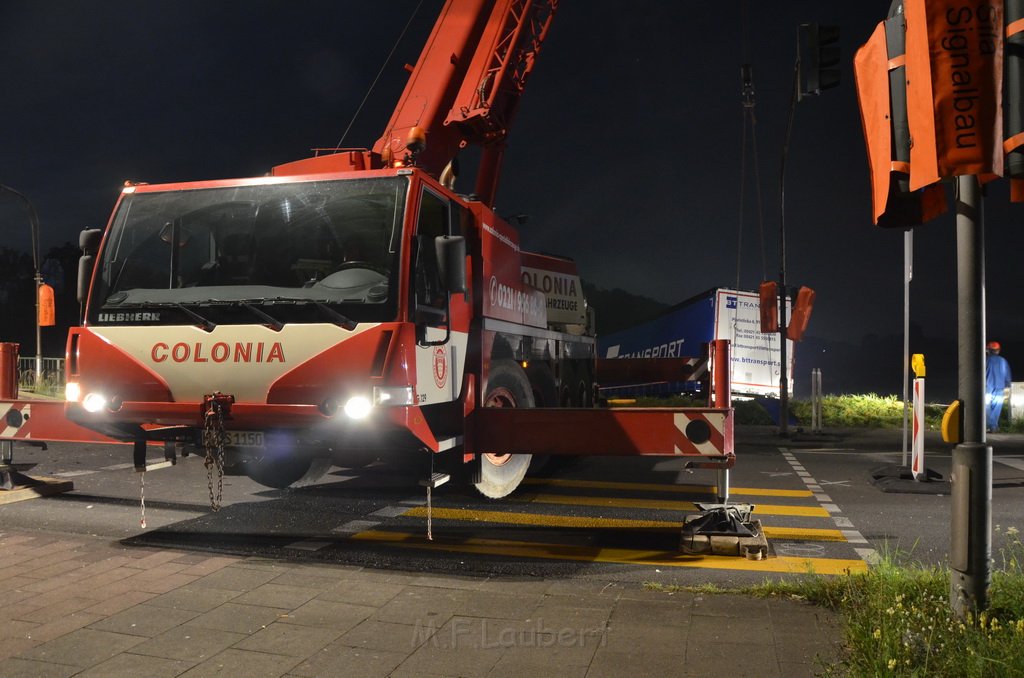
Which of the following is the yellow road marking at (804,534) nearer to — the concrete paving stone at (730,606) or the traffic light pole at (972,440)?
the concrete paving stone at (730,606)

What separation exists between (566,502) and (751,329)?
18.1 m

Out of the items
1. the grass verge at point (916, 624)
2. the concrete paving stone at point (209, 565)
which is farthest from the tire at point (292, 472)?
the grass verge at point (916, 624)

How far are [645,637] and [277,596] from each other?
227cm

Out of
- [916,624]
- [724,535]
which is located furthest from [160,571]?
[916,624]

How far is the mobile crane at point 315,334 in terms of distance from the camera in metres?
5.76

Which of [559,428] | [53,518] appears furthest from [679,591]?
[53,518]

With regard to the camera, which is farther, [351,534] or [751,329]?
[751,329]

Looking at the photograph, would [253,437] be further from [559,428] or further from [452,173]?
[452,173]

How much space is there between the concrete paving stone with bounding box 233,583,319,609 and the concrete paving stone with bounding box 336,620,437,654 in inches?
25.4

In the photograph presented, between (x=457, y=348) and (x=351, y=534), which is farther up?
(x=457, y=348)

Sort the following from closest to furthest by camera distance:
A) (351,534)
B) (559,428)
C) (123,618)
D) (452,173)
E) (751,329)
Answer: (123,618) < (559,428) < (351,534) < (452,173) < (751,329)

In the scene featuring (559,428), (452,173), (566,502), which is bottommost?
(566,502)

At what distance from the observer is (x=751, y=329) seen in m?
25.5

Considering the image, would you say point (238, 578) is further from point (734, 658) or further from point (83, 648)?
point (734, 658)
